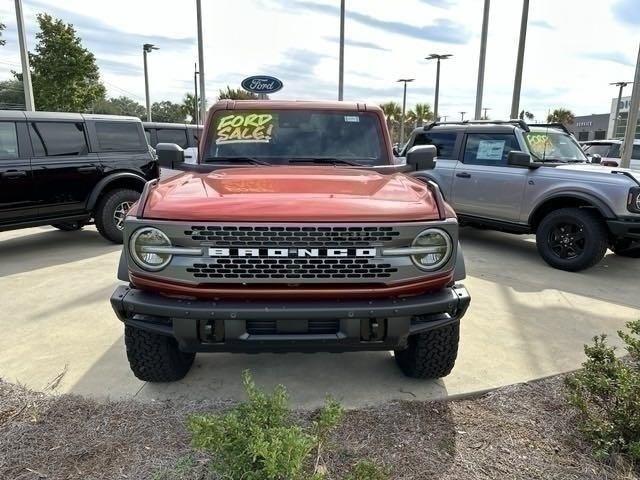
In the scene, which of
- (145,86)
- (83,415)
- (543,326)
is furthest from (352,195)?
(145,86)

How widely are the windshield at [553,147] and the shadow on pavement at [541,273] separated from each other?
4.52 feet

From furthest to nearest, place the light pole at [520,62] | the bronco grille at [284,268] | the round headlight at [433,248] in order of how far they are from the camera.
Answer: the light pole at [520,62], the round headlight at [433,248], the bronco grille at [284,268]

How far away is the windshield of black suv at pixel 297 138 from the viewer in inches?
145

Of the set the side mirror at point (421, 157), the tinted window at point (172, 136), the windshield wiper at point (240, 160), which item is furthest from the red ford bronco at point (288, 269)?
the tinted window at point (172, 136)

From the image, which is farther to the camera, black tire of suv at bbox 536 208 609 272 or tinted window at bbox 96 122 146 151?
tinted window at bbox 96 122 146 151

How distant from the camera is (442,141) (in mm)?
7602

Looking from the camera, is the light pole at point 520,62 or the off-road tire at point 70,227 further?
the light pole at point 520,62

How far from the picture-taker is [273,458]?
175 cm

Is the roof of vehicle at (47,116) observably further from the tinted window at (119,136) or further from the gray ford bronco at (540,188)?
the gray ford bronco at (540,188)

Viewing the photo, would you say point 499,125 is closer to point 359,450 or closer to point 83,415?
point 359,450

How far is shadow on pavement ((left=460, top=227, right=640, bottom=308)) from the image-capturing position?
5.13 m

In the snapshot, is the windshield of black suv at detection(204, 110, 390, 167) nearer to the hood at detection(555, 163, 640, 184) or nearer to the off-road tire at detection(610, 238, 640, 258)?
the hood at detection(555, 163, 640, 184)

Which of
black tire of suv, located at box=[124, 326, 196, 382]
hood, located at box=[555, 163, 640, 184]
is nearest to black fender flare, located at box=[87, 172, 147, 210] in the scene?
black tire of suv, located at box=[124, 326, 196, 382]

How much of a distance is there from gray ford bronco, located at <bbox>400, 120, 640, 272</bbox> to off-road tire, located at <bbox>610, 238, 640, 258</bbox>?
0.04 ft
